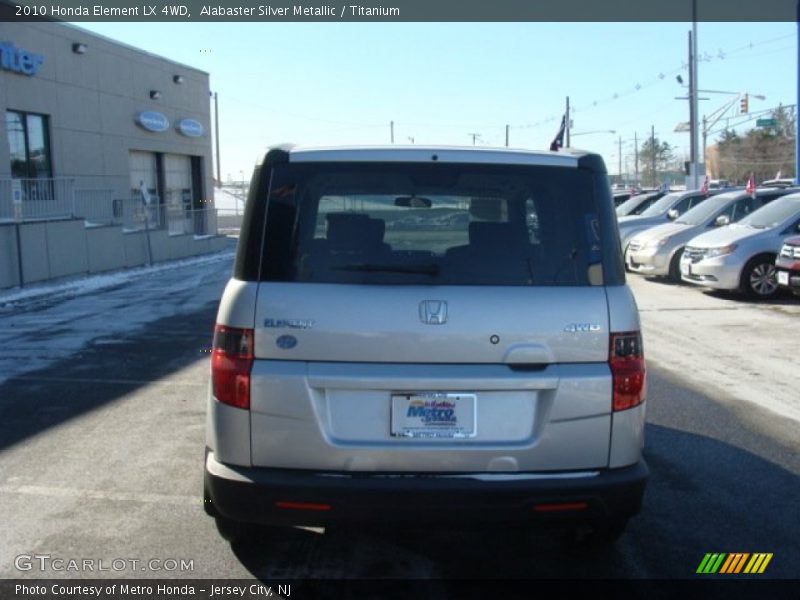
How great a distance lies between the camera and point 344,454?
11.7 feet

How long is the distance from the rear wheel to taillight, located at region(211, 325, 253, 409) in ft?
39.6

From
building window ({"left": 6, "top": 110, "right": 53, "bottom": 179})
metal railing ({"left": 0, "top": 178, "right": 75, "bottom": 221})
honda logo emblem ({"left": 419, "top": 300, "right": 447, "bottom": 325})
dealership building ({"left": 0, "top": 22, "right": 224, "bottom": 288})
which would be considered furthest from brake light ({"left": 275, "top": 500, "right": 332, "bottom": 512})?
building window ({"left": 6, "top": 110, "right": 53, "bottom": 179})

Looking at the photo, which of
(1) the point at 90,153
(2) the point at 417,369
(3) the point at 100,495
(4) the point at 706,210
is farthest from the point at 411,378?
(1) the point at 90,153

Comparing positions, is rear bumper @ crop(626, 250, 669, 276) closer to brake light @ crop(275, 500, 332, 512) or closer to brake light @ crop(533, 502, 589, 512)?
brake light @ crop(533, 502, 589, 512)

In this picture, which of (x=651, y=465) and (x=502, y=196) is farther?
(x=651, y=465)

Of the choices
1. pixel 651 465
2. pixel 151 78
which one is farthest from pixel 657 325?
pixel 151 78

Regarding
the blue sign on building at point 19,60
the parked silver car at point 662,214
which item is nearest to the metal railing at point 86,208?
the blue sign on building at point 19,60

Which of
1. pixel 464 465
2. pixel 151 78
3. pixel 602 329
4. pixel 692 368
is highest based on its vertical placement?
pixel 151 78

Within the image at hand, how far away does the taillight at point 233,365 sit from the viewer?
3602 mm

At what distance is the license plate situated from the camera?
357 cm

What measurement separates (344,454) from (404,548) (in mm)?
1089

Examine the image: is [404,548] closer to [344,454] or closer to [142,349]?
[344,454]

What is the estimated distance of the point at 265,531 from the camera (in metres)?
4.49

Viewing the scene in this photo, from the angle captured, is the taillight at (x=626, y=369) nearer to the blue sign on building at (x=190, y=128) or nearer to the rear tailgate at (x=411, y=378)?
the rear tailgate at (x=411, y=378)
